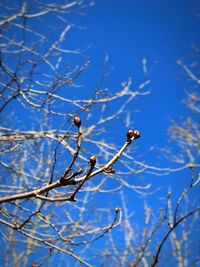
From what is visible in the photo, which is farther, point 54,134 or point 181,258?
point 181,258

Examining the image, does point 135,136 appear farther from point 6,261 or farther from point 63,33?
point 6,261

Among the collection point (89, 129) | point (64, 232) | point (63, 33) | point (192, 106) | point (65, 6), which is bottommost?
point (64, 232)

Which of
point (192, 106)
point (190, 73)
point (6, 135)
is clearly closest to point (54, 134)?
point (6, 135)

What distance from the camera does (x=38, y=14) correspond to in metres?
4.08

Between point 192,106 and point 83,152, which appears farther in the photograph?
point 192,106

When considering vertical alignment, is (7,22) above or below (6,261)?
above

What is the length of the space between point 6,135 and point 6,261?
19.9 feet

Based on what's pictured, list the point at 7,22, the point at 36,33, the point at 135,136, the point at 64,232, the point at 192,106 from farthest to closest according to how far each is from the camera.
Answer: the point at 192,106 < the point at 36,33 < the point at 7,22 < the point at 64,232 < the point at 135,136

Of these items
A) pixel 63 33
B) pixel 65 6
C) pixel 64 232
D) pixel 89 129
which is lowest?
pixel 64 232

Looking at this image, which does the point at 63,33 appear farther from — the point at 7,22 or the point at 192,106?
the point at 192,106

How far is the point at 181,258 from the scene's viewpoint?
846cm

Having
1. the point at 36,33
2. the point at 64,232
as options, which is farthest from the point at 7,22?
the point at 64,232

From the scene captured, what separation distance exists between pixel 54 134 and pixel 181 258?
7.03 meters

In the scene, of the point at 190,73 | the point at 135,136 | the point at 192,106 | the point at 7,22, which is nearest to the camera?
the point at 135,136
